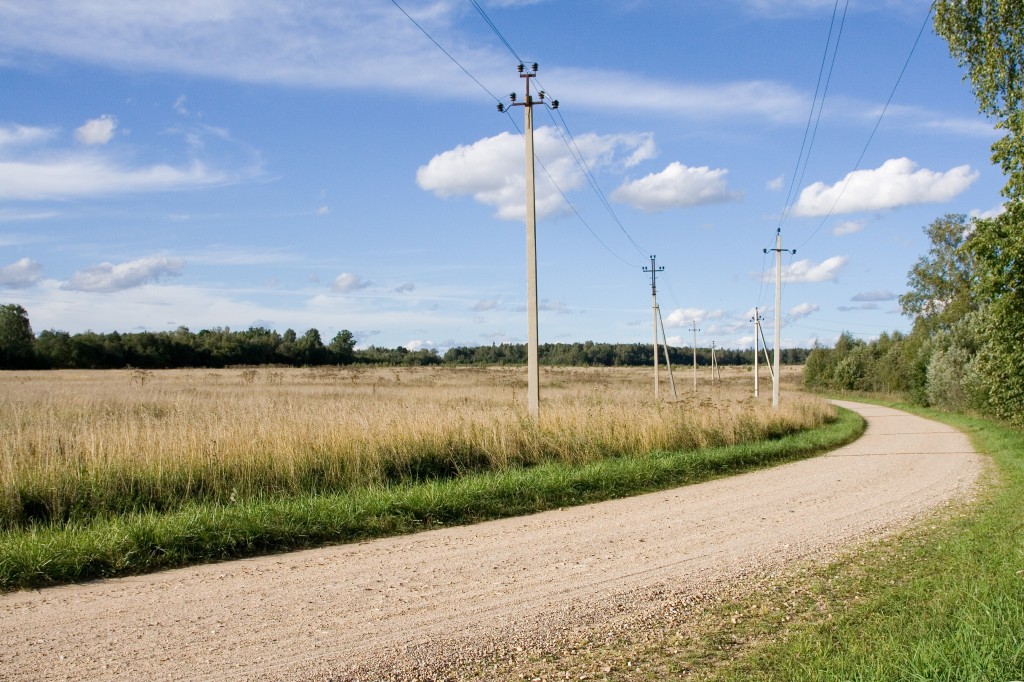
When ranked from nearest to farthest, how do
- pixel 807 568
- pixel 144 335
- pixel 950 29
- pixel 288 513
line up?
pixel 807 568 < pixel 288 513 < pixel 950 29 < pixel 144 335

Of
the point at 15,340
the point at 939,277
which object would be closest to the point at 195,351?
the point at 15,340

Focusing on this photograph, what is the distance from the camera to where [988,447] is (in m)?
21.2

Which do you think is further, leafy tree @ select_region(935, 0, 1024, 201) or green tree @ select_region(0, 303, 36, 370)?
green tree @ select_region(0, 303, 36, 370)

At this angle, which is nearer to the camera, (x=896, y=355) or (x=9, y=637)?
(x=9, y=637)

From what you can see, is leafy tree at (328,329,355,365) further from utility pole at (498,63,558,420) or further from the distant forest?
utility pole at (498,63,558,420)

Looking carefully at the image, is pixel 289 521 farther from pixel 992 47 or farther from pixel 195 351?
pixel 195 351

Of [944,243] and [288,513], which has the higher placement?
[944,243]

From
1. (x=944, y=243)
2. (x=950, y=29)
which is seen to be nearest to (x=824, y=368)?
(x=944, y=243)

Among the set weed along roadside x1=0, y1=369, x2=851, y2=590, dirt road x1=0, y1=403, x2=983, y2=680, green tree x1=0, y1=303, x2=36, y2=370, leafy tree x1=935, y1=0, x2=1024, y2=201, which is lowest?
dirt road x1=0, y1=403, x2=983, y2=680

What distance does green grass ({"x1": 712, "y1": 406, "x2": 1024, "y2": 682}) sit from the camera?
4445mm

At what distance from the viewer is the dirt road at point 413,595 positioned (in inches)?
199

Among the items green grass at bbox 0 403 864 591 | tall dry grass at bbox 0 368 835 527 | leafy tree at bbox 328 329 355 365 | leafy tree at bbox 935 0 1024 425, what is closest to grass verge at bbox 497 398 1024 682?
green grass at bbox 0 403 864 591

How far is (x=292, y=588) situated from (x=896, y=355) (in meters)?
67.4

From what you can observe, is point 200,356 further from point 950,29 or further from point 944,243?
point 950,29
